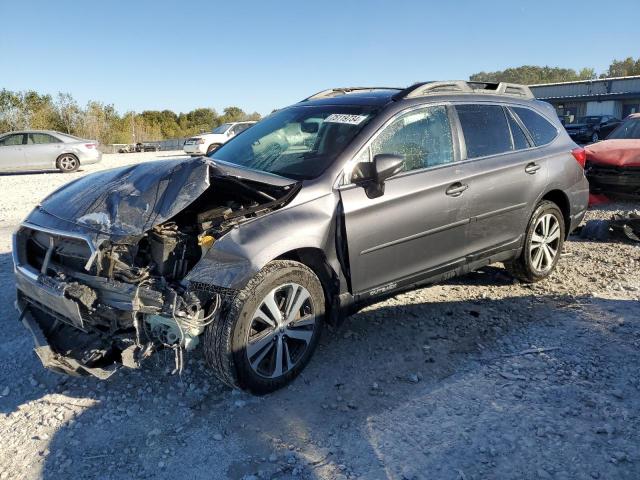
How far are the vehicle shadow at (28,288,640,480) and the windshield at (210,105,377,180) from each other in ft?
4.59

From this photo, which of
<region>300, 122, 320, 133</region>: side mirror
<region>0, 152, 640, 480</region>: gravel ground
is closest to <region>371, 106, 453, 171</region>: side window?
<region>300, 122, 320, 133</region>: side mirror

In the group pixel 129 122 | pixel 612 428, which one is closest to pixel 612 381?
pixel 612 428

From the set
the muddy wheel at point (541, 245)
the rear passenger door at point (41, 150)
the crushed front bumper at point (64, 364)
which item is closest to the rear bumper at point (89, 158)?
the rear passenger door at point (41, 150)

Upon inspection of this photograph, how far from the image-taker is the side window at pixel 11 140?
1709 centimetres

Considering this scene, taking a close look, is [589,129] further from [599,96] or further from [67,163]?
[67,163]

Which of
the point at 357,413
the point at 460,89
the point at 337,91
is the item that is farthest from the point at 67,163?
the point at 357,413

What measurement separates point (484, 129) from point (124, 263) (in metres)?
3.28

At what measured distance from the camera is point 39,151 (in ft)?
56.3

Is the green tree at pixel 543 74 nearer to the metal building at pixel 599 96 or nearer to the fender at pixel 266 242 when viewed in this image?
the metal building at pixel 599 96

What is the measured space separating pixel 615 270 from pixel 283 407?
4.31m

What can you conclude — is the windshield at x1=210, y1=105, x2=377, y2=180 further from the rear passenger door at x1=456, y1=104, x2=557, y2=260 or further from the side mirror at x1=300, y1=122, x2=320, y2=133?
the rear passenger door at x1=456, y1=104, x2=557, y2=260

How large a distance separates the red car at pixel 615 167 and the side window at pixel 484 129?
4.77 meters

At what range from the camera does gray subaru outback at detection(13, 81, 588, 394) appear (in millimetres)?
3129

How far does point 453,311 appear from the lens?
4.72m
